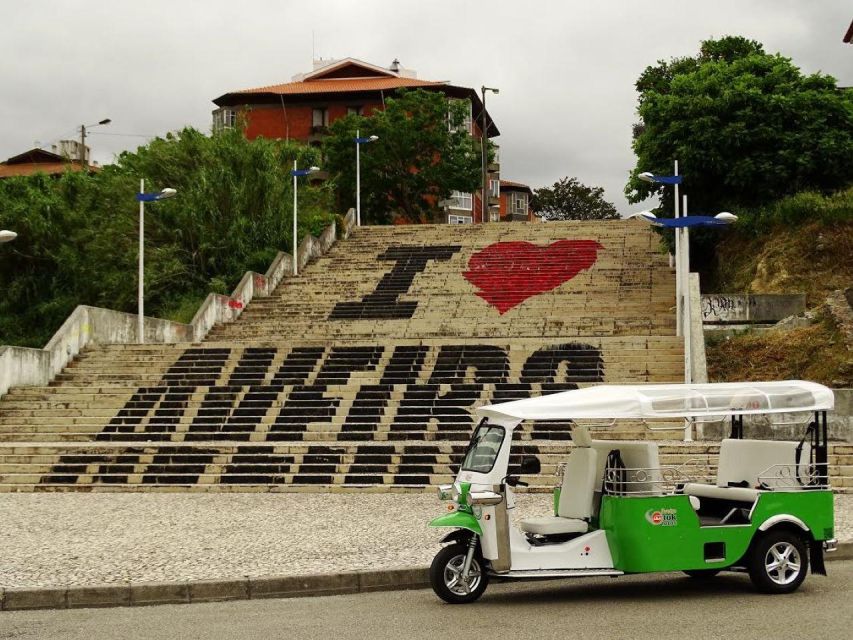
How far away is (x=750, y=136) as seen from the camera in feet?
115

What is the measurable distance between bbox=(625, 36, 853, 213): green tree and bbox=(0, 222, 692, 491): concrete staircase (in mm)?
3439

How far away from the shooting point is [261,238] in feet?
135

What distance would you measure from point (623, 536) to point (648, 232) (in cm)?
3341

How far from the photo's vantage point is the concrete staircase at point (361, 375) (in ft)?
65.2

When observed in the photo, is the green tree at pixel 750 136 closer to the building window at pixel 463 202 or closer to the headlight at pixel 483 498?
the headlight at pixel 483 498

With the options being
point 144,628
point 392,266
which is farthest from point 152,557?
point 392,266

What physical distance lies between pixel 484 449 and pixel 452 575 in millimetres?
1090

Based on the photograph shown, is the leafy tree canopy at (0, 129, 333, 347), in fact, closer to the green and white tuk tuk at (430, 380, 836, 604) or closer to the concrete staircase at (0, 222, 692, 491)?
the concrete staircase at (0, 222, 692, 491)

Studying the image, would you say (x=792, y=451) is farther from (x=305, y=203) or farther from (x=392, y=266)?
(x=305, y=203)

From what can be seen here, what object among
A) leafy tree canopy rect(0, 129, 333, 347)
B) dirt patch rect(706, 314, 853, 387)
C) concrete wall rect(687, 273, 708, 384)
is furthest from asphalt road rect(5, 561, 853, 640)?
leafy tree canopy rect(0, 129, 333, 347)

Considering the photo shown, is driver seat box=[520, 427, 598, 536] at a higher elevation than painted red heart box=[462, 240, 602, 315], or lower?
lower

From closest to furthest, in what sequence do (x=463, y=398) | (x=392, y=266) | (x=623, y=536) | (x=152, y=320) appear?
(x=623, y=536), (x=463, y=398), (x=152, y=320), (x=392, y=266)

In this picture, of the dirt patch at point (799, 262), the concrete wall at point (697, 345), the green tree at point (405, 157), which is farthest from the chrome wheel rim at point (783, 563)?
the green tree at point (405, 157)

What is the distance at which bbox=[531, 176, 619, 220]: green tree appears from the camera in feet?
314
